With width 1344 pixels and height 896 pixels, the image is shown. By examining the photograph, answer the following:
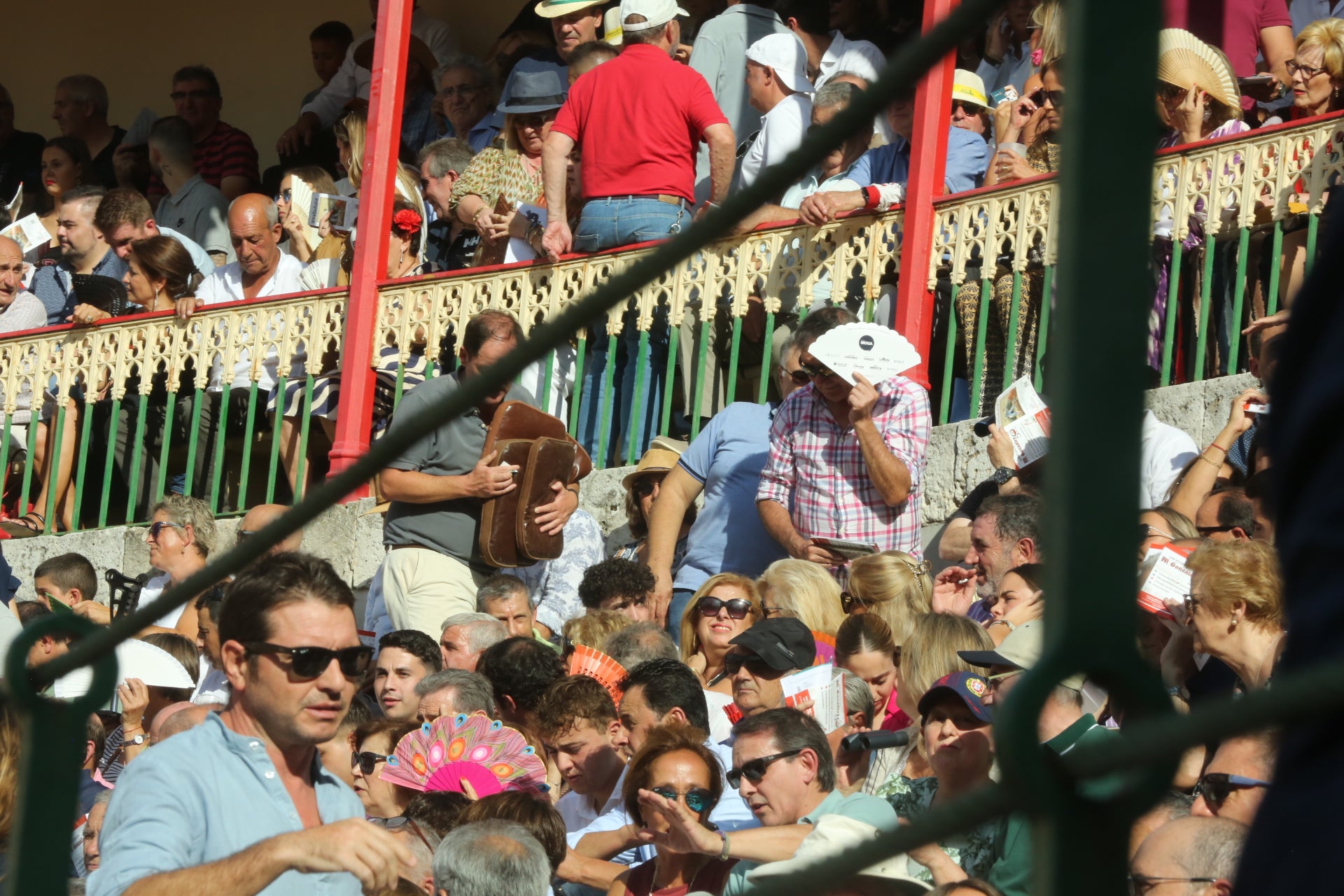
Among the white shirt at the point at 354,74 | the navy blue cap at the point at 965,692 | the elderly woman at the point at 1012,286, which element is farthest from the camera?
the white shirt at the point at 354,74

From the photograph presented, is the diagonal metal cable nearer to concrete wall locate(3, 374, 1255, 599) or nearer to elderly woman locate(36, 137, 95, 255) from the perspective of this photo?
concrete wall locate(3, 374, 1255, 599)

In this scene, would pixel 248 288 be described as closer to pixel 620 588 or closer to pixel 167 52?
pixel 620 588

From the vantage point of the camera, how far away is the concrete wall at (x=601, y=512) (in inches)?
302

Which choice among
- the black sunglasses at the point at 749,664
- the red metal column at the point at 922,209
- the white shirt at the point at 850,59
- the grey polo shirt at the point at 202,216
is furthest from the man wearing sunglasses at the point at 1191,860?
the grey polo shirt at the point at 202,216

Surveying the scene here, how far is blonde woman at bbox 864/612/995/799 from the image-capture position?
5.00 meters

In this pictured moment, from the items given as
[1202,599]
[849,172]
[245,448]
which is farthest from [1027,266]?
[245,448]

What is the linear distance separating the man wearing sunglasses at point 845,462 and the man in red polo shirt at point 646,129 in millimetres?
1747

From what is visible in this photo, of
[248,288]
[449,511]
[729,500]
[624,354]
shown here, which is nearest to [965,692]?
[729,500]

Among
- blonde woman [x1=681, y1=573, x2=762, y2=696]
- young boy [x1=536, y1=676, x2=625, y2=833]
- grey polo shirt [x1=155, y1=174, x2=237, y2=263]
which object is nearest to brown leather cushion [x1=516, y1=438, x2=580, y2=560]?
blonde woman [x1=681, y1=573, x2=762, y2=696]

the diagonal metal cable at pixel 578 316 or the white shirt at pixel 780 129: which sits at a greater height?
the white shirt at pixel 780 129

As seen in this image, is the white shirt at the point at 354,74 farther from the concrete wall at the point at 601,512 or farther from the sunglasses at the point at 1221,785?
the sunglasses at the point at 1221,785

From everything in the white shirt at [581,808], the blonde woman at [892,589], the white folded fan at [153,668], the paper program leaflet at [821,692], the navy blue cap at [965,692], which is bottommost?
the white shirt at [581,808]

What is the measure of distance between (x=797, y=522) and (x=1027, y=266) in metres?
1.99

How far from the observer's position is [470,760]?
5188 millimetres
